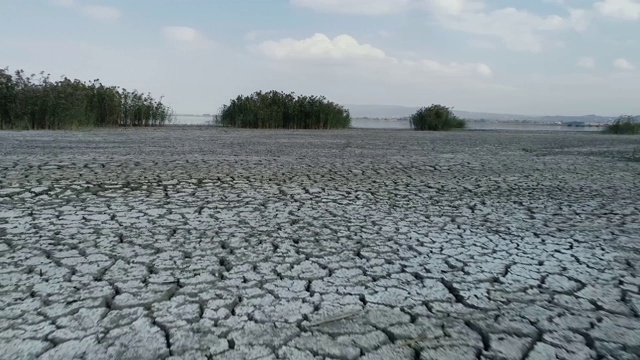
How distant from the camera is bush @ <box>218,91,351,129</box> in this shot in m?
18.2

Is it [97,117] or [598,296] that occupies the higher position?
[97,117]

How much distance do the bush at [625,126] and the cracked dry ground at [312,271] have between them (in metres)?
19.4

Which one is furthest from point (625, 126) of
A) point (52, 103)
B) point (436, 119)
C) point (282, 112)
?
point (52, 103)

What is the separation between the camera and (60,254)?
2186 millimetres

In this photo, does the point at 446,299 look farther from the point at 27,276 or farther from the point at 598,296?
the point at 27,276

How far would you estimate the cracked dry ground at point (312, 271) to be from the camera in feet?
4.70

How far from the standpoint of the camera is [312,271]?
205 centimetres

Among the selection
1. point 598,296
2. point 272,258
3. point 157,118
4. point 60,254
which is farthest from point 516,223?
point 157,118

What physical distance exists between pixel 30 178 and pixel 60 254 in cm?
255

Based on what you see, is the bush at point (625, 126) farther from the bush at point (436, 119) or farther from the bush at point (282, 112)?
the bush at point (282, 112)

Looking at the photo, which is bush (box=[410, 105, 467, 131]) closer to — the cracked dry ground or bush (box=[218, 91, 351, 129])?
bush (box=[218, 91, 351, 129])

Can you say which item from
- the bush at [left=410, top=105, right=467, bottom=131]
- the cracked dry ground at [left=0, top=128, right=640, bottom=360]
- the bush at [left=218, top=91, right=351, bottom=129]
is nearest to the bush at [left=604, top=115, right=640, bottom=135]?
the bush at [left=410, top=105, right=467, bottom=131]

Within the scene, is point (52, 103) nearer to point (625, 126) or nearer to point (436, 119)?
point (436, 119)

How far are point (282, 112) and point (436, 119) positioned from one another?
23.6ft
